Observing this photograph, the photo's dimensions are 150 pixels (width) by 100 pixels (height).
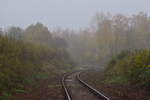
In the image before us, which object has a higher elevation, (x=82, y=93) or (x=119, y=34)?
(x=119, y=34)

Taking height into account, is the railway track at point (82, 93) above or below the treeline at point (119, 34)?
below

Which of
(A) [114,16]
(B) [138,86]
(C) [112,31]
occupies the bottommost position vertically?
(B) [138,86]

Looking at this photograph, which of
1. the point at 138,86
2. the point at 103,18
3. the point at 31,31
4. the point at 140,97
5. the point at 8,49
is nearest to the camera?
the point at 140,97

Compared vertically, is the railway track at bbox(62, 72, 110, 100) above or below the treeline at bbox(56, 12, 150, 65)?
below

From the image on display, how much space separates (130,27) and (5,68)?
61120mm

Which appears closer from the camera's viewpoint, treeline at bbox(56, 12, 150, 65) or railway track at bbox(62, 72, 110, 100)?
railway track at bbox(62, 72, 110, 100)

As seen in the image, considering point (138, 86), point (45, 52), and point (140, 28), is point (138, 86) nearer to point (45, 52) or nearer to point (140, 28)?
point (45, 52)

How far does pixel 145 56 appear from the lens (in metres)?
15.3

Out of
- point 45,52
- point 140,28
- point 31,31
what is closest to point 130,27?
point 140,28

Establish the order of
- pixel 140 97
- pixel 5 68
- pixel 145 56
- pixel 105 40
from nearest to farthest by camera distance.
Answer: pixel 140 97, pixel 5 68, pixel 145 56, pixel 105 40

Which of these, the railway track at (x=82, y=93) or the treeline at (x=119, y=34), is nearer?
the railway track at (x=82, y=93)

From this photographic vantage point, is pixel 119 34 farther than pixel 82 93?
Yes

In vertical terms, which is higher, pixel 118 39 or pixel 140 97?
pixel 118 39

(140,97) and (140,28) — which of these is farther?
(140,28)
